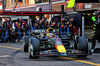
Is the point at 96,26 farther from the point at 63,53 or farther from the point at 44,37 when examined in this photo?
the point at 63,53

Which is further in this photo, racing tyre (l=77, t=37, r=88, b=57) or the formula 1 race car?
racing tyre (l=77, t=37, r=88, b=57)

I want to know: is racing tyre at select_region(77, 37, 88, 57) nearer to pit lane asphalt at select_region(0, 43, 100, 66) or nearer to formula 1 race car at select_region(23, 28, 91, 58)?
formula 1 race car at select_region(23, 28, 91, 58)

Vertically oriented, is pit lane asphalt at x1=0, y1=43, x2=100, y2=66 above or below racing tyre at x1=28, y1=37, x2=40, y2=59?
below

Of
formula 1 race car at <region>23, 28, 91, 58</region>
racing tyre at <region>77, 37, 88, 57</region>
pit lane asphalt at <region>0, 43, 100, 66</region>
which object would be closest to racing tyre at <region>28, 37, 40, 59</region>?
formula 1 race car at <region>23, 28, 91, 58</region>

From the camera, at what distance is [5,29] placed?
2097cm

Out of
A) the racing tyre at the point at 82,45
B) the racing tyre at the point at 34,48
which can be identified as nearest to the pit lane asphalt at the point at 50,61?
the racing tyre at the point at 34,48

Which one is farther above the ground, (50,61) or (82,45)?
(82,45)

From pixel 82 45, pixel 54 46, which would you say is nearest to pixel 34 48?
pixel 54 46

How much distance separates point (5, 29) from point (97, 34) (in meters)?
10.2

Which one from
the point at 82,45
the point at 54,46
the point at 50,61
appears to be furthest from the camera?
the point at 82,45

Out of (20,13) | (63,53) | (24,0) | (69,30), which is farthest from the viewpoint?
(24,0)

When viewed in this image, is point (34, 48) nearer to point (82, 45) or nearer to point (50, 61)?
point (50, 61)

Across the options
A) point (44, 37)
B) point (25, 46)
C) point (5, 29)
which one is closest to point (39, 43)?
point (44, 37)

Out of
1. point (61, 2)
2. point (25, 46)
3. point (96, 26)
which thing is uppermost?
point (61, 2)
